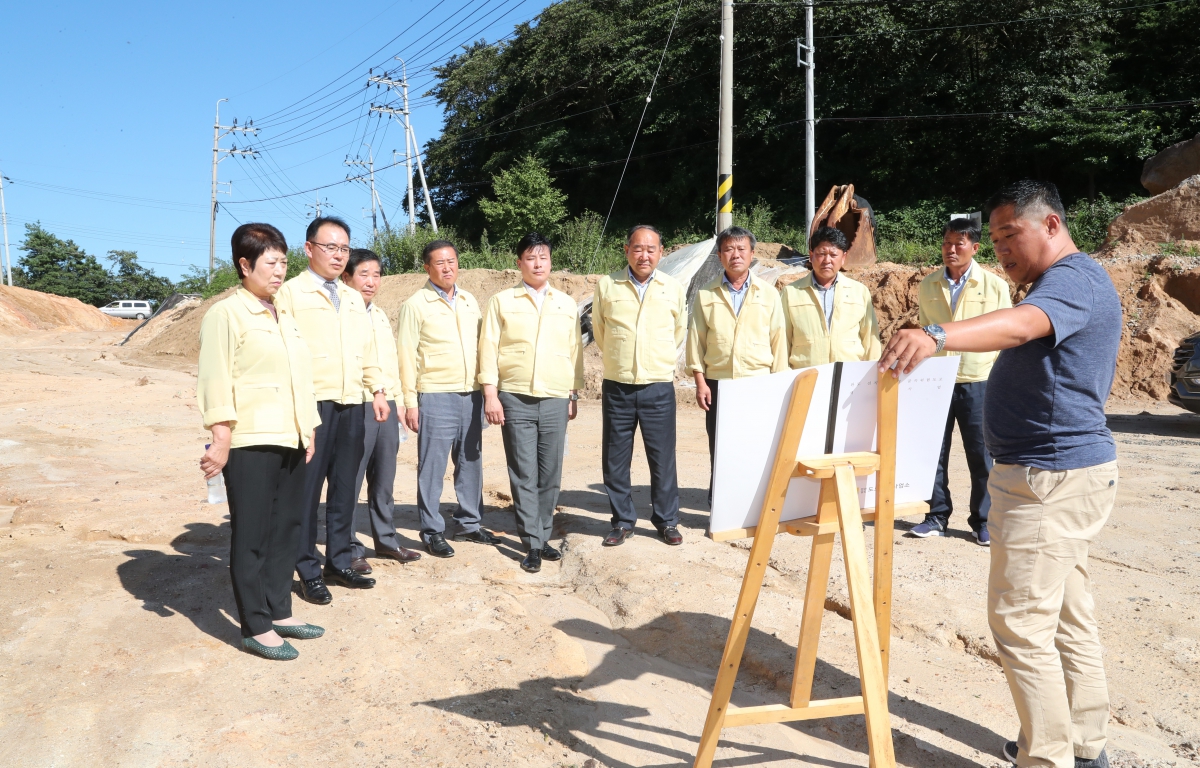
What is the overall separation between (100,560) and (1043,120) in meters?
25.2

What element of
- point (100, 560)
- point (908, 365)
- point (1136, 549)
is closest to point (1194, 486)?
point (1136, 549)

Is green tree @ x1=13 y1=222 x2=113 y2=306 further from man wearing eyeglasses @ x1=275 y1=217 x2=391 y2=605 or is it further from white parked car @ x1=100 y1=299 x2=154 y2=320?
man wearing eyeglasses @ x1=275 y1=217 x2=391 y2=605

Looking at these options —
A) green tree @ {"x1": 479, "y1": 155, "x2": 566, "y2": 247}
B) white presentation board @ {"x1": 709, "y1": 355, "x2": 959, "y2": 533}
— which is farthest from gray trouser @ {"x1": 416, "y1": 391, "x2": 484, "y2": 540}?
green tree @ {"x1": 479, "y1": 155, "x2": 566, "y2": 247}

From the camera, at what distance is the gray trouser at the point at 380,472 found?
15.6 feet

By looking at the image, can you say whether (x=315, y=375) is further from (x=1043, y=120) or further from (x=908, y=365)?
(x=1043, y=120)

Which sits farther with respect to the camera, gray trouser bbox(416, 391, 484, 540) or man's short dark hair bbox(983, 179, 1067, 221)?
gray trouser bbox(416, 391, 484, 540)

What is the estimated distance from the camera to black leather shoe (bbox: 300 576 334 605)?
13.9ft

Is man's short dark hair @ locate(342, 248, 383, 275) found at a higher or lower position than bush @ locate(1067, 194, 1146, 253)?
lower

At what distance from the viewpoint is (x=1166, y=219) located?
12.7 meters

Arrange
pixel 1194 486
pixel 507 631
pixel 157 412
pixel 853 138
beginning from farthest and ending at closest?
1. pixel 853 138
2. pixel 157 412
3. pixel 1194 486
4. pixel 507 631

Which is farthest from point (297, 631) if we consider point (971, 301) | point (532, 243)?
point (971, 301)

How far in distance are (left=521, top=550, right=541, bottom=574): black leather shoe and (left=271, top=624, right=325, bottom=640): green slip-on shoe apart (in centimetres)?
140

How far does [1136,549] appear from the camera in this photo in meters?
4.88

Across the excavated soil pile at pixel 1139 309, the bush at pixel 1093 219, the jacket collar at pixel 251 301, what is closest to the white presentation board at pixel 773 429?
the jacket collar at pixel 251 301
